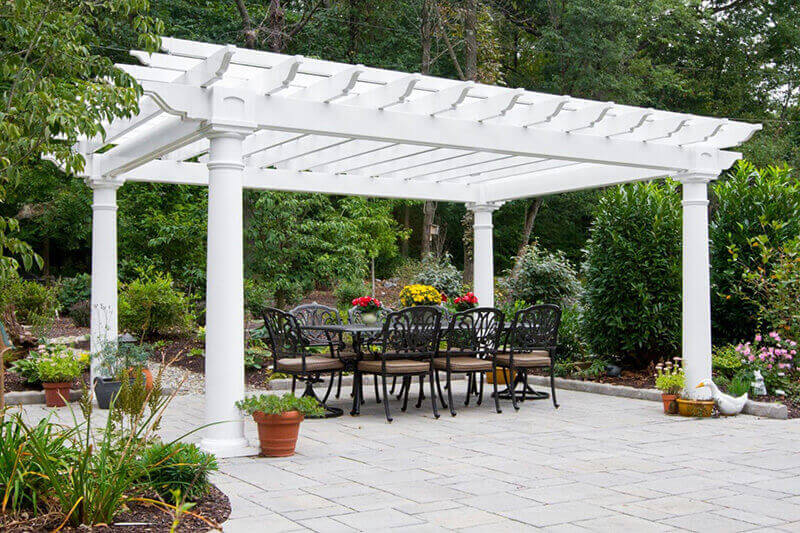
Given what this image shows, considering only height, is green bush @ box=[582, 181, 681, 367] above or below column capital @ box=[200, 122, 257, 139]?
below

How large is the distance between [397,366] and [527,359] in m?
1.46

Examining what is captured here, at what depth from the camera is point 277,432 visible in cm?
559

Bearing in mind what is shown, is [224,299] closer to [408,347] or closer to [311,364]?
[311,364]

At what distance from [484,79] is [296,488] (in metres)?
14.0

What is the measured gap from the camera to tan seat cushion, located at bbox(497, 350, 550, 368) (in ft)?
26.0

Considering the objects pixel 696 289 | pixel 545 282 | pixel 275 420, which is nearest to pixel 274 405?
pixel 275 420

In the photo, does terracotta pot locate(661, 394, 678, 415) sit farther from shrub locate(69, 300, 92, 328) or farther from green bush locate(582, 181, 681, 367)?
shrub locate(69, 300, 92, 328)

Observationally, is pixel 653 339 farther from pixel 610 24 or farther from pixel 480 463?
pixel 610 24

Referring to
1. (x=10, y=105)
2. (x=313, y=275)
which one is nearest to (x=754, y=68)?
(x=313, y=275)

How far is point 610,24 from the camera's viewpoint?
21.0 m

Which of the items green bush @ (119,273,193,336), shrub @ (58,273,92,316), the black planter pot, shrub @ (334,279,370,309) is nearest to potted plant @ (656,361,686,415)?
the black planter pot

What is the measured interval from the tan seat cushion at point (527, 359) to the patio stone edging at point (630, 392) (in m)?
1.20

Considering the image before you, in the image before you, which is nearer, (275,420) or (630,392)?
(275,420)

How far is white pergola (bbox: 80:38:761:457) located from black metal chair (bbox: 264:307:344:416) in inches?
59.4
